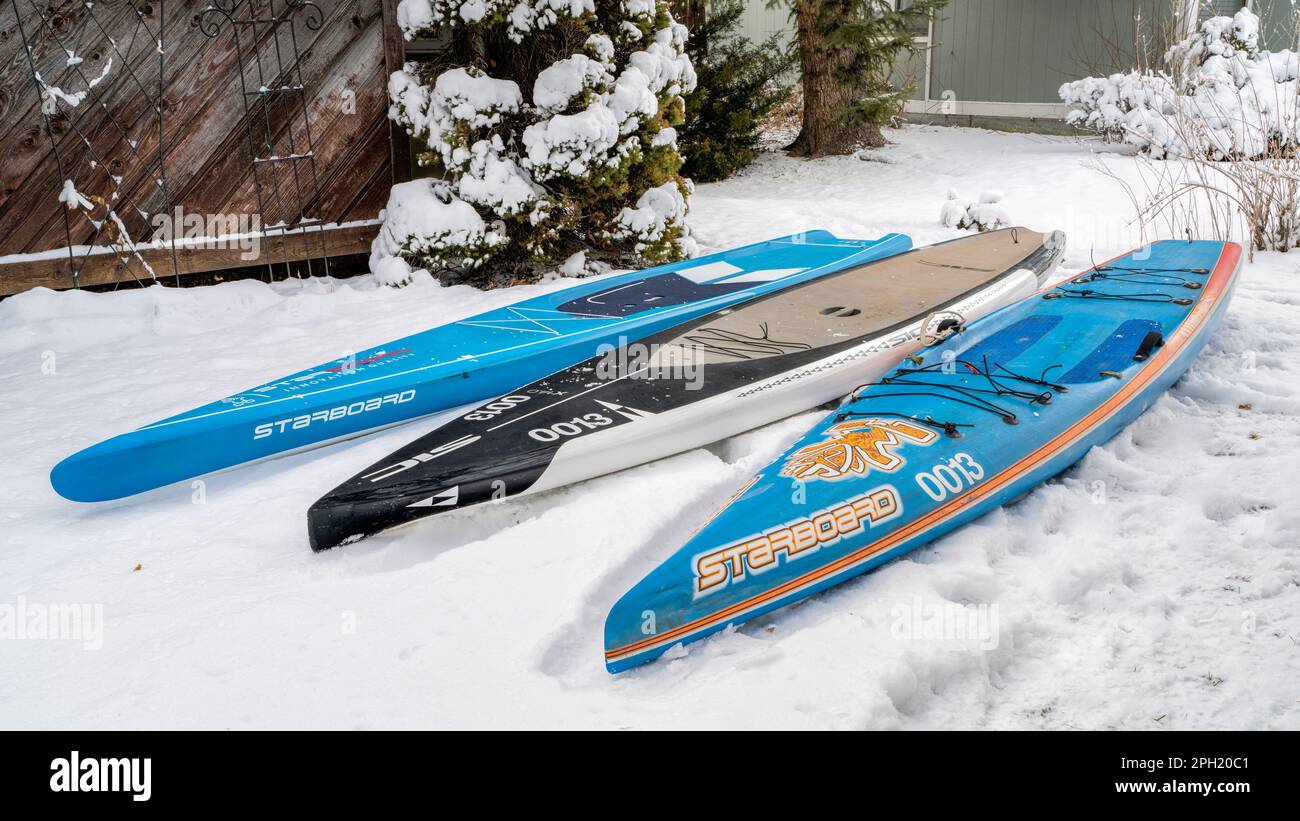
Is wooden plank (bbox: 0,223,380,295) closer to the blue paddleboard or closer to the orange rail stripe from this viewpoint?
the blue paddleboard

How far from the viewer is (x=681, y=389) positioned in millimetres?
3266

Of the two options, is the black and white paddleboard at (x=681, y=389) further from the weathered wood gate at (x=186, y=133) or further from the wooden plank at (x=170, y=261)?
the weathered wood gate at (x=186, y=133)

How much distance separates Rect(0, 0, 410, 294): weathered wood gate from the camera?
188 inches

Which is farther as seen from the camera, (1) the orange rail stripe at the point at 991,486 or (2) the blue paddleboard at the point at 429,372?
(2) the blue paddleboard at the point at 429,372

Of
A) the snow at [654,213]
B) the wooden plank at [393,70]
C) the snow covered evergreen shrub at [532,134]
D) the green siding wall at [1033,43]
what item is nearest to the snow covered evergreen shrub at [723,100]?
the green siding wall at [1033,43]

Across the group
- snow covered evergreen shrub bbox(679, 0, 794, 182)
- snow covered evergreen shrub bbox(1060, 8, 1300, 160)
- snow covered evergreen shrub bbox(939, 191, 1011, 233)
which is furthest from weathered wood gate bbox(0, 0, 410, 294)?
snow covered evergreen shrub bbox(1060, 8, 1300, 160)

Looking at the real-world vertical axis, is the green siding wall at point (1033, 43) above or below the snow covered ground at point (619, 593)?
above

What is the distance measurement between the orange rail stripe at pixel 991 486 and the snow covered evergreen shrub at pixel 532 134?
112 inches

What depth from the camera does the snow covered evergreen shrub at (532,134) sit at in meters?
5.05

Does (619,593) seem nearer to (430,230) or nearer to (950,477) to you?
(950,477)

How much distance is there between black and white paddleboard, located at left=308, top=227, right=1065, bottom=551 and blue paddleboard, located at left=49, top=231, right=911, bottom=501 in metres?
0.26

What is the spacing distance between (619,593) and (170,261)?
3.93 m
